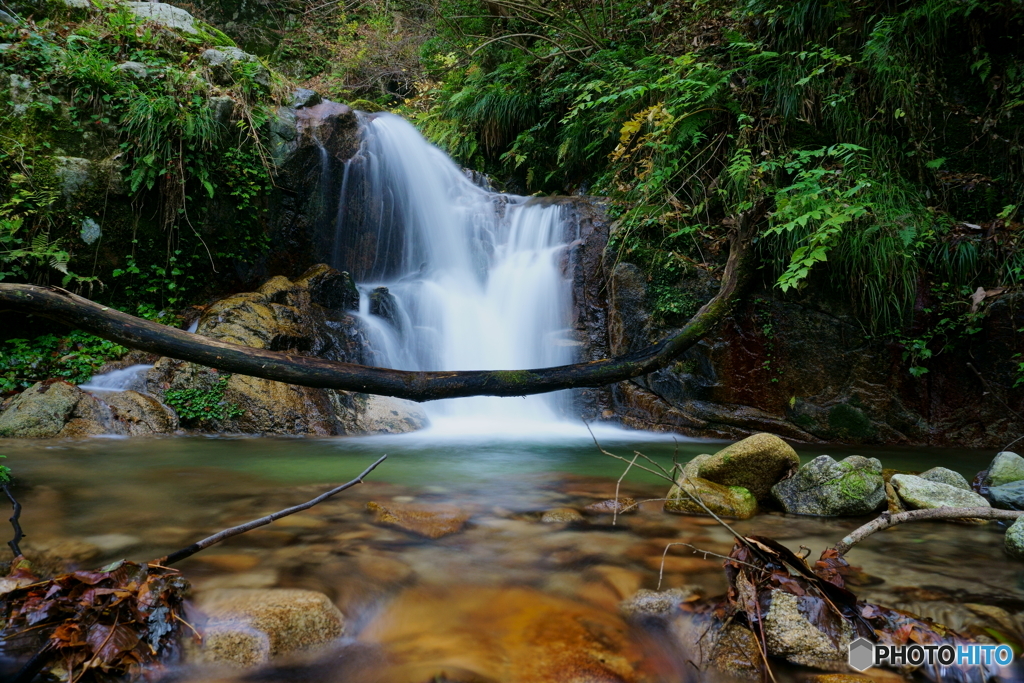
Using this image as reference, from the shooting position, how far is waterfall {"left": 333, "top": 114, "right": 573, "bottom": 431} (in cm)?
736

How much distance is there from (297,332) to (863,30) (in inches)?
281

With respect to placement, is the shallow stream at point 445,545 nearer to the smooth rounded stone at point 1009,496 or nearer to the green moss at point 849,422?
the smooth rounded stone at point 1009,496

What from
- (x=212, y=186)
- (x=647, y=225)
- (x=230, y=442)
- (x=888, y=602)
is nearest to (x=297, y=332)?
(x=230, y=442)

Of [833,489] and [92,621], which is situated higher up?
[833,489]

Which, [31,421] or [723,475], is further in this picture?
[31,421]

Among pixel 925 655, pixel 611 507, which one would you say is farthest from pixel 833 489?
pixel 925 655

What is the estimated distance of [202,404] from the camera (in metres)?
5.97

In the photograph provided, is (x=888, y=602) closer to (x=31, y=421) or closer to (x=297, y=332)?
(x=297, y=332)

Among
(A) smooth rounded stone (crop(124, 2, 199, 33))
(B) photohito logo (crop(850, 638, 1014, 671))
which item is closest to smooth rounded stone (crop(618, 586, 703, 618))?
(B) photohito logo (crop(850, 638, 1014, 671))

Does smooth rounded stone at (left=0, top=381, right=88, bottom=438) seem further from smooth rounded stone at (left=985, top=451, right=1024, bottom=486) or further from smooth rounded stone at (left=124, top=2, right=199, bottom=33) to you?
smooth rounded stone at (left=985, top=451, right=1024, bottom=486)

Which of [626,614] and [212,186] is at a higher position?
[212,186]

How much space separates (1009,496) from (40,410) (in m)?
7.88

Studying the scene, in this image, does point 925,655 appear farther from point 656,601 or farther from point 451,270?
point 451,270

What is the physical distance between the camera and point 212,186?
7145mm
